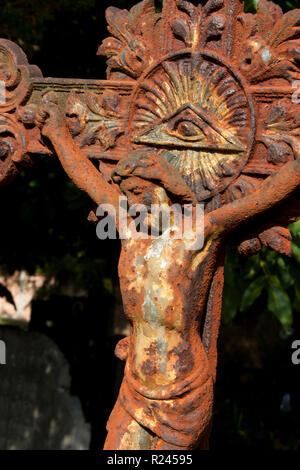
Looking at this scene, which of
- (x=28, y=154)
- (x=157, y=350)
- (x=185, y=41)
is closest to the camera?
(x=157, y=350)

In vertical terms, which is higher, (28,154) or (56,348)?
(28,154)

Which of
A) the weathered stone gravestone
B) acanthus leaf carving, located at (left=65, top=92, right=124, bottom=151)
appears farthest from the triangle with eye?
the weathered stone gravestone

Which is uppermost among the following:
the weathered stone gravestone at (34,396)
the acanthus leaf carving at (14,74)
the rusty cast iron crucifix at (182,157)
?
the acanthus leaf carving at (14,74)

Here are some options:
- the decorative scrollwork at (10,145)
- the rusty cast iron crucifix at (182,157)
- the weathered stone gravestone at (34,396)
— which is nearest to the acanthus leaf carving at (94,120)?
the rusty cast iron crucifix at (182,157)

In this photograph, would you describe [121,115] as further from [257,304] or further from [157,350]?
[257,304]

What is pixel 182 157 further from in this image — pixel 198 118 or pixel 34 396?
pixel 34 396

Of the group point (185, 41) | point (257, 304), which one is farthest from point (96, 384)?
point (185, 41)

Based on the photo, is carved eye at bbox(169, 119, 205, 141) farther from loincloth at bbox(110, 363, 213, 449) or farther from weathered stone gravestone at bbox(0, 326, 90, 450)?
weathered stone gravestone at bbox(0, 326, 90, 450)

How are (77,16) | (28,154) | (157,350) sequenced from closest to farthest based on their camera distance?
1. (157,350)
2. (28,154)
3. (77,16)

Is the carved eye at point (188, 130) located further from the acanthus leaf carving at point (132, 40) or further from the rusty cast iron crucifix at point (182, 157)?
the acanthus leaf carving at point (132, 40)

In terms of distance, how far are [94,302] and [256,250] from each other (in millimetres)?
2625

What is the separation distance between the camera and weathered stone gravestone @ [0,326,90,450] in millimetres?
4590

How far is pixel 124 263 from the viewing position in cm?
238

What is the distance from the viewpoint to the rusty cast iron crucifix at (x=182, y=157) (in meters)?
2.28
